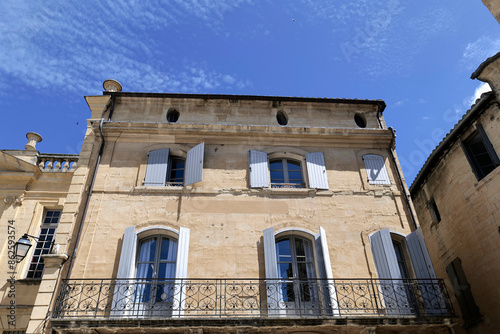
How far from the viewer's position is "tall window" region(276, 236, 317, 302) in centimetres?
857

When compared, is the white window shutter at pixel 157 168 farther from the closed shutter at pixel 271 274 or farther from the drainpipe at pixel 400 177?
the drainpipe at pixel 400 177

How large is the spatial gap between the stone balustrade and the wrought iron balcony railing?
565cm

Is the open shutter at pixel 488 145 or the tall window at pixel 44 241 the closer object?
the open shutter at pixel 488 145

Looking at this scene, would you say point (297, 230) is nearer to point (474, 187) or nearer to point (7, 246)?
point (474, 187)

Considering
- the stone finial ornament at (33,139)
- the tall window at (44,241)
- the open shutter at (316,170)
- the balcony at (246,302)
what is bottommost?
the balcony at (246,302)

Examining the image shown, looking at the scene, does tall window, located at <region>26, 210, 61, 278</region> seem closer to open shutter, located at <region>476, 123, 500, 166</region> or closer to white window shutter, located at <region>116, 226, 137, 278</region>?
white window shutter, located at <region>116, 226, 137, 278</region>

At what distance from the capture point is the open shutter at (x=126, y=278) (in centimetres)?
802

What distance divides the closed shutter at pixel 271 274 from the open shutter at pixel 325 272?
1016 mm

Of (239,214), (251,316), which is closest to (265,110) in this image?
(239,214)

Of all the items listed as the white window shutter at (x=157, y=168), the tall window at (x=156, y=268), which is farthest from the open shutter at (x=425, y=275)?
the white window shutter at (x=157, y=168)

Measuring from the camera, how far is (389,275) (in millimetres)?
8797

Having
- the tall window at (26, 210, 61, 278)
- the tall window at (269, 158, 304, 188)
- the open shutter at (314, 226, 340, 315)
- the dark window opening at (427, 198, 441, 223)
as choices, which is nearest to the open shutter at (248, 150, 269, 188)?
the tall window at (269, 158, 304, 188)

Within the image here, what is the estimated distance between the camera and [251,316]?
7938mm

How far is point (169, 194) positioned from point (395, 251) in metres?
5.91
